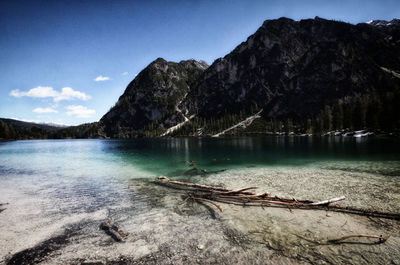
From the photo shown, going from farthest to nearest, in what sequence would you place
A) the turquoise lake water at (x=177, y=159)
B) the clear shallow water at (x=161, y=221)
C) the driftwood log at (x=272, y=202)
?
the turquoise lake water at (x=177, y=159) < the driftwood log at (x=272, y=202) < the clear shallow water at (x=161, y=221)

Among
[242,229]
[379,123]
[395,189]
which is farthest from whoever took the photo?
[379,123]

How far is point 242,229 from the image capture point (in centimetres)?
1025

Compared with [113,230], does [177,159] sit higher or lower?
lower

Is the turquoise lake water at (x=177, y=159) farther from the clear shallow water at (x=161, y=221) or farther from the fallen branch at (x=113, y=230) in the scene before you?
the fallen branch at (x=113, y=230)

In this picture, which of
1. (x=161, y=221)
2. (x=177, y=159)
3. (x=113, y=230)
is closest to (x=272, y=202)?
(x=161, y=221)

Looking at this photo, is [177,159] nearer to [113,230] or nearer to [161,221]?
[161,221]

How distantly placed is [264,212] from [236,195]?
3051 millimetres

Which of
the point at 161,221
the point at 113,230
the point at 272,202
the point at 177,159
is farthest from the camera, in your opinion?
the point at 177,159

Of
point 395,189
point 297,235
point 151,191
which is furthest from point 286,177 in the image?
point 151,191

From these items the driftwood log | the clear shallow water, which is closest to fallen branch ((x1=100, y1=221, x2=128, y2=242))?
the clear shallow water

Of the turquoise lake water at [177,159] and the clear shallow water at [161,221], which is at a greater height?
the clear shallow water at [161,221]

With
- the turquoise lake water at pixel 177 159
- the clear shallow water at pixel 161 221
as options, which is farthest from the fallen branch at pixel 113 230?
the turquoise lake water at pixel 177 159

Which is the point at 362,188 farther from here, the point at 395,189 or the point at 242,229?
the point at 242,229

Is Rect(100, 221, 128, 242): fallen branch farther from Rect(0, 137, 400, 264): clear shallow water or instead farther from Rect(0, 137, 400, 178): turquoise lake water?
Rect(0, 137, 400, 178): turquoise lake water
